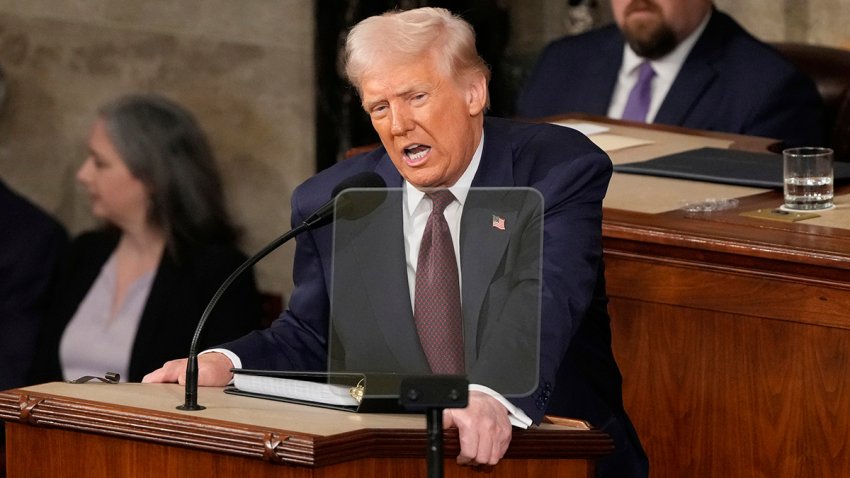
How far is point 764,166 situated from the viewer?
4320 mm

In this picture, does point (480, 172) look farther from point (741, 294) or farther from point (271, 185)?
point (271, 185)

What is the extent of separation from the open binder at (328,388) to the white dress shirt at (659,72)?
2.96 meters

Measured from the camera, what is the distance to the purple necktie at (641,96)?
5664mm

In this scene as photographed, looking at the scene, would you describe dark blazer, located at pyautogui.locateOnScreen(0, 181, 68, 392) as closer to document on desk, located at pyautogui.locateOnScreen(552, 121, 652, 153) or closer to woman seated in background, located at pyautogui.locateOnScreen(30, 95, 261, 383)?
woman seated in background, located at pyautogui.locateOnScreen(30, 95, 261, 383)

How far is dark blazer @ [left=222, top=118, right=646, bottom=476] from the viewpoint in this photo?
10.2ft

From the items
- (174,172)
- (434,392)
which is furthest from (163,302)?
A: (434,392)

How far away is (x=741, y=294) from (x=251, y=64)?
124 inches

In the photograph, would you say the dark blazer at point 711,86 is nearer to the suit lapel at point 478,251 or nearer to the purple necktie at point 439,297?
the purple necktie at point 439,297

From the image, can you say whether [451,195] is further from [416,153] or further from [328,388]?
[328,388]

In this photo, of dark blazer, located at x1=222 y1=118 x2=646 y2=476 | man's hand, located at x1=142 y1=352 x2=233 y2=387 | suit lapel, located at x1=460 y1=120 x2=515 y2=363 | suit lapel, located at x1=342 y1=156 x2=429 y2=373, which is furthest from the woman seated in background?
suit lapel, located at x1=460 y1=120 x2=515 y2=363

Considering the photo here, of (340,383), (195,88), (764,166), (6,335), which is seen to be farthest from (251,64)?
(340,383)

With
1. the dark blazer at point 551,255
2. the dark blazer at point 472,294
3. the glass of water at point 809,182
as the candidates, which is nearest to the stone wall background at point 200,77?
the glass of water at point 809,182

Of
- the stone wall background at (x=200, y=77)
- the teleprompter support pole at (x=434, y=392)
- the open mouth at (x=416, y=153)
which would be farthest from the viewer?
the stone wall background at (x=200, y=77)

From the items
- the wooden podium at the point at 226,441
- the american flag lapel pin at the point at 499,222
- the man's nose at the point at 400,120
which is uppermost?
the man's nose at the point at 400,120
